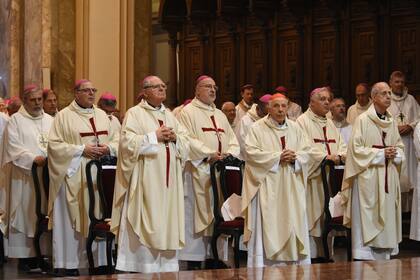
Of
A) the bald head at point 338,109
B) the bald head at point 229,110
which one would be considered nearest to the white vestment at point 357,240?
the bald head at point 338,109

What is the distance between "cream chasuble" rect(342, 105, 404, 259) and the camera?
10570 millimetres

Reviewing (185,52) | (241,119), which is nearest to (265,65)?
(185,52)

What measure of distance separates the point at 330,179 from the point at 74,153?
9.14 ft

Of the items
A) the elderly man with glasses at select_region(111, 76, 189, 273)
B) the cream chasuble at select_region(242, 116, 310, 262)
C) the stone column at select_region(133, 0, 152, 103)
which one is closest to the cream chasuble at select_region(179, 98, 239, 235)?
the cream chasuble at select_region(242, 116, 310, 262)

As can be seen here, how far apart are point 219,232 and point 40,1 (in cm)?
603

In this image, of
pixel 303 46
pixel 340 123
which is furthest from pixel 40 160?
pixel 303 46

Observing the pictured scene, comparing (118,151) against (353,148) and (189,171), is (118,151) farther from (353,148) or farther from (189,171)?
(353,148)

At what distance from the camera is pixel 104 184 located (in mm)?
10094

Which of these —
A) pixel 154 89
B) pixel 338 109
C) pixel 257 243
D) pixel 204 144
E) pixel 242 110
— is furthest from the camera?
pixel 242 110

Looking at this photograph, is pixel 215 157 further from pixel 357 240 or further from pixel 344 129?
pixel 344 129

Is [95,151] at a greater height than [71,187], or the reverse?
[95,151]

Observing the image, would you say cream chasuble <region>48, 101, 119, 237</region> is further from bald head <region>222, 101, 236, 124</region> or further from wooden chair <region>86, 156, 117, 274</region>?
bald head <region>222, 101, 236, 124</region>

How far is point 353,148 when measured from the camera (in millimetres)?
10578

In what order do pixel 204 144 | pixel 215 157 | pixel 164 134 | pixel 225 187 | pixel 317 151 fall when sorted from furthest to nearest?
pixel 204 144, pixel 317 151, pixel 215 157, pixel 225 187, pixel 164 134
